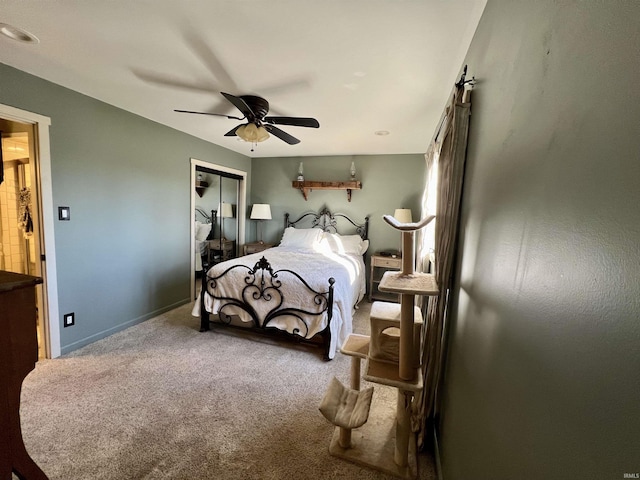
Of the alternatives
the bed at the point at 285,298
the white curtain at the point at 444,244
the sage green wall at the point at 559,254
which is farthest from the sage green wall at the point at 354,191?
the sage green wall at the point at 559,254

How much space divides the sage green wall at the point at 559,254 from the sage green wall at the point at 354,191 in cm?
350

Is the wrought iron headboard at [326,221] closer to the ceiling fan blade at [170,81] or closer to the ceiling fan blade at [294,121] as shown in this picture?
the ceiling fan blade at [294,121]

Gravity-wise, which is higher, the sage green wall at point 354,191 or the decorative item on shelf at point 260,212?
the sage green wall at point 354,191

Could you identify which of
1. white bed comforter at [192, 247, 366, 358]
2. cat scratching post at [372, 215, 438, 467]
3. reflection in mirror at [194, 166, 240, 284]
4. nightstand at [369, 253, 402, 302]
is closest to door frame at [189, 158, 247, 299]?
reflection in mirror at [194, 166, 240, 284]

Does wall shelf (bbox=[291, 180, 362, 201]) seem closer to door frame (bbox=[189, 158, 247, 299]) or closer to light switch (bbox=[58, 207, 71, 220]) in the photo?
door frame (bbox=[189, 158, 247, 299])

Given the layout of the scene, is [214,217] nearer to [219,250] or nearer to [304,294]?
[219,250]

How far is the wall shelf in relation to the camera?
4.65 m

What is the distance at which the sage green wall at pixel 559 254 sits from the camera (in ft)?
1.35

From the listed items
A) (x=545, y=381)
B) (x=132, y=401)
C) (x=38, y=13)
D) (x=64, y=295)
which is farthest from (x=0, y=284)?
(x=64, y=295)

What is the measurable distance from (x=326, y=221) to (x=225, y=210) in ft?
5.72

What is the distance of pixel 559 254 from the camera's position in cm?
57

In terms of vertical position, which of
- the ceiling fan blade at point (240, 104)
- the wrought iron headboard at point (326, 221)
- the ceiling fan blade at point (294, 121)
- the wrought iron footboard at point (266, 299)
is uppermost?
the ceiling fan blade at point (240, 104)

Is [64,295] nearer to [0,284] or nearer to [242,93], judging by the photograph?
[0,284]

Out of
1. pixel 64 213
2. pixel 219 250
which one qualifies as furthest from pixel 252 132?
pixel 219 250
